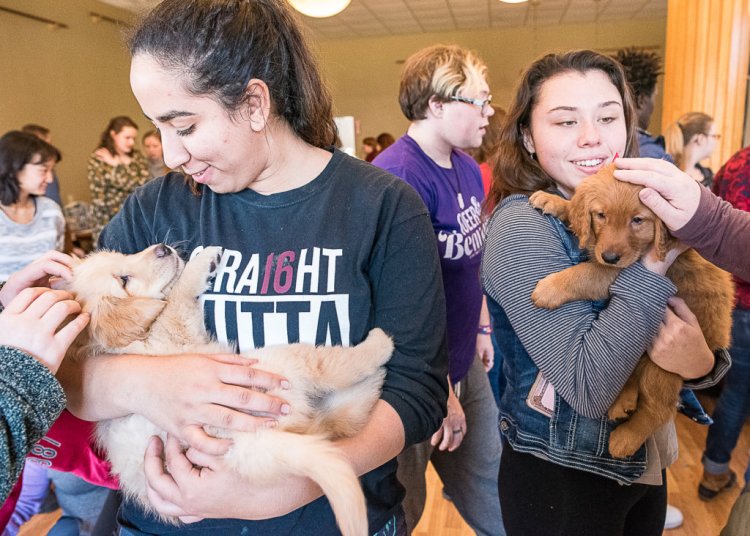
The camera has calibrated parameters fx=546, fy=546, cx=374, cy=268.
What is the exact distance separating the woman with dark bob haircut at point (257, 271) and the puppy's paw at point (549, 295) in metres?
0.21

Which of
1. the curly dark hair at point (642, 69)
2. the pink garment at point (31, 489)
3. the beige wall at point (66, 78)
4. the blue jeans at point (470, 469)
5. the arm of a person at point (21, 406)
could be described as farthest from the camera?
the beige wall at point (66, 78)

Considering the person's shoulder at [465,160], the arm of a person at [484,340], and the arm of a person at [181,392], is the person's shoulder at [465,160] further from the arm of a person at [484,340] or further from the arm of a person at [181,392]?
the arm of a person at [181,392]

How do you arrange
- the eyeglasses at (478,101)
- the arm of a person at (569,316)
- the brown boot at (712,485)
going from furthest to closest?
the brown boot at (712,485), the eyeglasses at (478,101), the arm of a person at (569,316)

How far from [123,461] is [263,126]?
2.43 feet

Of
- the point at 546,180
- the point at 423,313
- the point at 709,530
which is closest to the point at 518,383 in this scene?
the point at 423,313

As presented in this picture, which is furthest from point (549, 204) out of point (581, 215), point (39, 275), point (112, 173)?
point (112, 173)

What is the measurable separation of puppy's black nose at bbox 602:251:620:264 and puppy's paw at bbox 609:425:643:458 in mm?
379

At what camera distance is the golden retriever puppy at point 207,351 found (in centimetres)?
94

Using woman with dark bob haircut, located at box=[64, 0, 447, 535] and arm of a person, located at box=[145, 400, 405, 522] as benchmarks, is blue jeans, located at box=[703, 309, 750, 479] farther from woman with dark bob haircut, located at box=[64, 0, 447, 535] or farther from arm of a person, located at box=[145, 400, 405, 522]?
arm of a person, located at box=[145, 400, 405, 522]

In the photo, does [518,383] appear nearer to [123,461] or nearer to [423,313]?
[423,313]

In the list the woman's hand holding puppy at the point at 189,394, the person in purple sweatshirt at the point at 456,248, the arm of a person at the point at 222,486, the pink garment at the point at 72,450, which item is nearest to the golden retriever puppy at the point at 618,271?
the arm of a person at the point at 222,486

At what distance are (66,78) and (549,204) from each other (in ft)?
27.7

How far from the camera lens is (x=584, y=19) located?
393 inches

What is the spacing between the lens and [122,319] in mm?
1182
